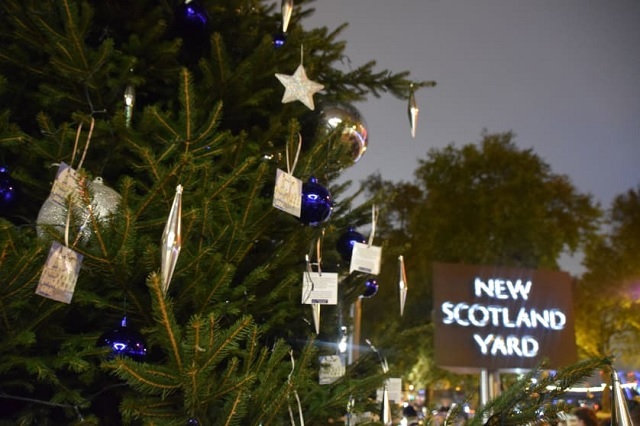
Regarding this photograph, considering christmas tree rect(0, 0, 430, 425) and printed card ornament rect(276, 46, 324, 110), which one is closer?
christmas tree rect(0, 0, 430, 425)

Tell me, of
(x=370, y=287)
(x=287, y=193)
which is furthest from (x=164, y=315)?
(x=370, y=287)

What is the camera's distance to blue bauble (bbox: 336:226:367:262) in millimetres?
2682

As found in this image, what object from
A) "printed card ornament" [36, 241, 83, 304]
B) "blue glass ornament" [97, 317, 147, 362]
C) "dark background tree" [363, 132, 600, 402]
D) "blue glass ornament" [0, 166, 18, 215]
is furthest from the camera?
"dark background tree" [363, 132, 600, 402]

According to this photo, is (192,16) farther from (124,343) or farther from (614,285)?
(614,285)

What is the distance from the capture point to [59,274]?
1.42 metres

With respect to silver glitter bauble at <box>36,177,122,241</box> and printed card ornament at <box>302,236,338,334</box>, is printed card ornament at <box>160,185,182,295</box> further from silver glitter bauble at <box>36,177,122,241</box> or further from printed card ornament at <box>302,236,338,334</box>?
printed card ornament at <box>302,236,338,334</box>

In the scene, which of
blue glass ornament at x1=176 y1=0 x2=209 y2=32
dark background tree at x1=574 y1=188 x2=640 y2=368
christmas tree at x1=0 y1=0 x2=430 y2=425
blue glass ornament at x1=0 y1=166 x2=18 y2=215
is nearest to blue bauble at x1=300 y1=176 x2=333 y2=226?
christmas tree at x1=0 y1=0 x2=430 y2=425

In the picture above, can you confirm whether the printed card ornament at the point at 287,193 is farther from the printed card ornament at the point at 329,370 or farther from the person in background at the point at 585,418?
the person in background at the point at 585,418

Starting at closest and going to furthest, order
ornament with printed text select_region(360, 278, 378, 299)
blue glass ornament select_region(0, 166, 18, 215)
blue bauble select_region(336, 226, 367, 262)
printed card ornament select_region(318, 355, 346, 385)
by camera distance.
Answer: blue glass ornament select_region(0, 166, 18, 215) < printed card ornament select_region(318, 355, 346, 385) < blue bauble select_region(336, 226, 367, 262) < ornament with printed text select_region(360, 278, 378, 299)

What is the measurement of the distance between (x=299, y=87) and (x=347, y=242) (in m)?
Answer: 0.80

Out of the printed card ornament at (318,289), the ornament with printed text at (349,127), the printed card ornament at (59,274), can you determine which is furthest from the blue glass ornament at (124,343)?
the ornament with printed text at (349,127)

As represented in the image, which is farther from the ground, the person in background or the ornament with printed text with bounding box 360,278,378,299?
the ornament with printed text with bounding box 360,278,378,299

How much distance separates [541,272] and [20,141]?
391 inches

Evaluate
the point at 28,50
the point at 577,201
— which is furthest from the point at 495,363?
the point at 577,201
